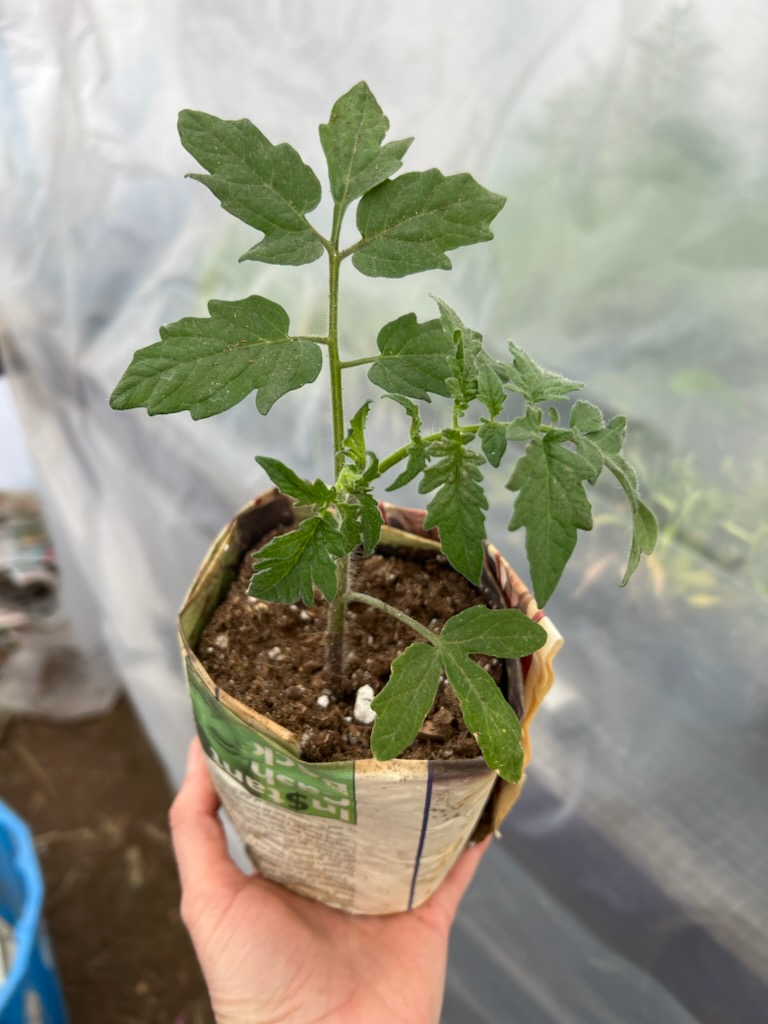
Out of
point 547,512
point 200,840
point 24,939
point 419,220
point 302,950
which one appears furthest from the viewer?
point 24,939

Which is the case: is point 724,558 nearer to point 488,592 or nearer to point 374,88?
point 488,592

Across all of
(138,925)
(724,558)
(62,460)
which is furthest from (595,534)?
(138,925)

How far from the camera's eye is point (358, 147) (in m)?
0.60

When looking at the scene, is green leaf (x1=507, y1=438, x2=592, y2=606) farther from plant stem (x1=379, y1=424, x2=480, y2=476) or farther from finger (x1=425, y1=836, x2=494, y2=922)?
finger (x1=425, y1=836, x2=494, y2=922)

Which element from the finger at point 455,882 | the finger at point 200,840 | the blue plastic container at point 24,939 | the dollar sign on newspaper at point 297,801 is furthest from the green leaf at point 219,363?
the blue plastic container at point 24,939

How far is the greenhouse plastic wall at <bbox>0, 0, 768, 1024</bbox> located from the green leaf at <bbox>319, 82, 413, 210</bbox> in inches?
19.1

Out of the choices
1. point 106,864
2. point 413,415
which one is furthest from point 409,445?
point 106,864

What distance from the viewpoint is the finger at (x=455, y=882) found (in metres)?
0.99

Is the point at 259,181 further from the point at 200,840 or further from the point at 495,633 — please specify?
the point at 200,840

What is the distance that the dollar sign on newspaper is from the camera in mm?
727

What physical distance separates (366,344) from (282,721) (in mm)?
682

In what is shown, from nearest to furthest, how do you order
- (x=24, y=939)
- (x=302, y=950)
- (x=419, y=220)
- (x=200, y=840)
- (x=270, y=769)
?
(x=419, y=220) → (x=270, y=769) → (x=302, y=950) → (x=200, y=840) → (x=24, y=939)

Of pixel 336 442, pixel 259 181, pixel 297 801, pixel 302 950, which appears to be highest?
pixel 259 181

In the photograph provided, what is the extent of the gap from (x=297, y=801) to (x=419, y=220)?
20.1 inches
